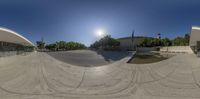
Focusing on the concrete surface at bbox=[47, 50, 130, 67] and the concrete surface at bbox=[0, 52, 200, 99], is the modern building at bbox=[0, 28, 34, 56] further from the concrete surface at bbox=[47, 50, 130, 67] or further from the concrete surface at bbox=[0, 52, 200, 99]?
the concrete surface at bbox=[0, 52, 200, 99]

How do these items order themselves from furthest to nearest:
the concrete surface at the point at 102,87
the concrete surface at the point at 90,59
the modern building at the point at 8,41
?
the modern building at the point at 8,41 < the concrete surface at the point at 90,59 < the concrete surface at the point at 102,87

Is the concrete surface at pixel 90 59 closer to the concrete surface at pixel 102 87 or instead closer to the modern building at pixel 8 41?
the concrete surface at pixel 102 87

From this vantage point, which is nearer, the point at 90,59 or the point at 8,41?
the point at 90,59

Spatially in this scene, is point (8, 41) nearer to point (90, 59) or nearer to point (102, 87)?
point (90, 59)

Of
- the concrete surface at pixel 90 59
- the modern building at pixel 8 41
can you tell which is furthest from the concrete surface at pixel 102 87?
the modern building at pixel 8 41

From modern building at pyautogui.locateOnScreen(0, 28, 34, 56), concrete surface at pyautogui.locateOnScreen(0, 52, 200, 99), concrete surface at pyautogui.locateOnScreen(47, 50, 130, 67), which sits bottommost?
concrete surface at pyautogui.locateOnScreen(0, 52, 200, 99)

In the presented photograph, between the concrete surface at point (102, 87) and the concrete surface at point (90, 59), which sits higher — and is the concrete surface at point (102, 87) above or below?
below

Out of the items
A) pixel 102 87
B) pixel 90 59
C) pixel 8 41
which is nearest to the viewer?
pixel 102 87

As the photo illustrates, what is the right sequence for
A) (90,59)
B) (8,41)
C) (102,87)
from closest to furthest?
(102,87) → (90,59) → (8,41)

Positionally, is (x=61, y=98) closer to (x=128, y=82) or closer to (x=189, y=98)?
(x=128, y=82)

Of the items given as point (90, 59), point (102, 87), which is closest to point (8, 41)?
point (90, 59)

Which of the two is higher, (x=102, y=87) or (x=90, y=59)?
(x=90, y=59)

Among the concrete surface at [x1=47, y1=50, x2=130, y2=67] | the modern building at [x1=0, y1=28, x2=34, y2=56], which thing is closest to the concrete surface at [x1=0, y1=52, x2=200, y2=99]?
the concrete surface at [x1=47, y1=50, x2=130, y2=67]

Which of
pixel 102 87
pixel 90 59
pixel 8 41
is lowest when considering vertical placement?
pixel 102 87
